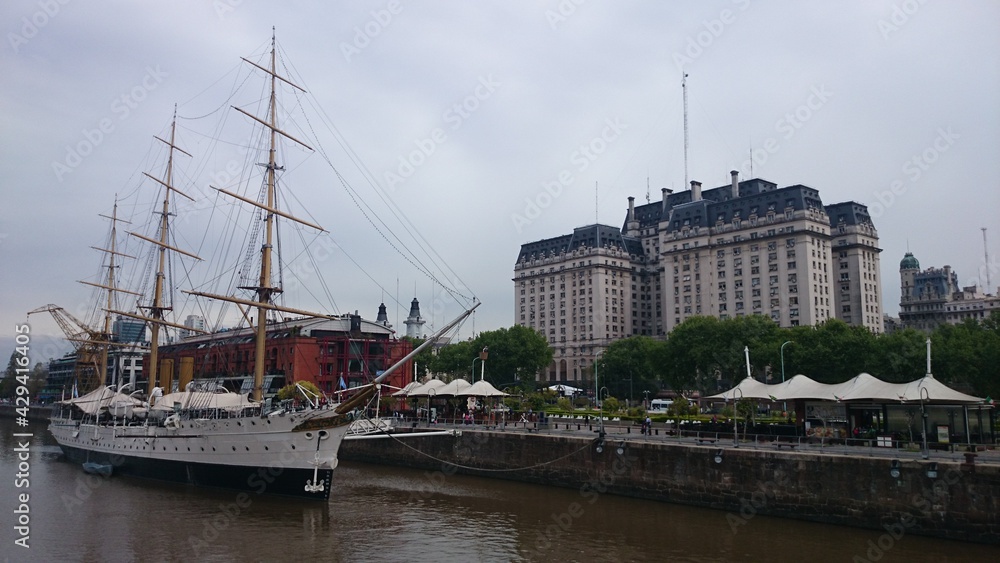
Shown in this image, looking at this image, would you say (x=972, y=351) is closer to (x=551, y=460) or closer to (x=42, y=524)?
(x=551, y=460)

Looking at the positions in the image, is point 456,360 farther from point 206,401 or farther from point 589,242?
point 206,401

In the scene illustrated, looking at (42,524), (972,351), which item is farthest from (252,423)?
(972,351)

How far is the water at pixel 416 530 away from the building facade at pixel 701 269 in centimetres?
9337

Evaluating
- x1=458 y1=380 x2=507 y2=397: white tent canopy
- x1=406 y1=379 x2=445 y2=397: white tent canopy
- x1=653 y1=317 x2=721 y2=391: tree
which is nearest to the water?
x1=458 y1=380 x2=507 y2=397: white tent canopy

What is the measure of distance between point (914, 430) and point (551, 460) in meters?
21.0

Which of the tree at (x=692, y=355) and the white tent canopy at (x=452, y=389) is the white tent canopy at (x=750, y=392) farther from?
the tree at (x=692, y=355)

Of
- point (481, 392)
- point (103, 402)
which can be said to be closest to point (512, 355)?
point (481, 392)

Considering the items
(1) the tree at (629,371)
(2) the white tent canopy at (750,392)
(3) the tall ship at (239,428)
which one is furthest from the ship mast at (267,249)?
(1) the tree at (629,371)

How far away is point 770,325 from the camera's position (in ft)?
343

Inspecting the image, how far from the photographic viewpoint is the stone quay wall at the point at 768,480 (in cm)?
2936

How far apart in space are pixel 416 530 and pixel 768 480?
17481 millimetres

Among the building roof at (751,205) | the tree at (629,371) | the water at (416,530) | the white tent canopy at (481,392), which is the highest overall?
the building roof at (751,205)

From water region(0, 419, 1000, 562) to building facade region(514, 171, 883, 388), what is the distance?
93.4 meters

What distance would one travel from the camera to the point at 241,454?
1674 inches
